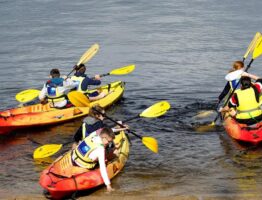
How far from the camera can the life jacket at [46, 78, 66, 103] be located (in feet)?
44.3

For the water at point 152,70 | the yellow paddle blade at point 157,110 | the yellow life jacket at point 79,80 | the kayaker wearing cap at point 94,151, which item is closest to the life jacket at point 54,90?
the yellow life jacket at point 79,80

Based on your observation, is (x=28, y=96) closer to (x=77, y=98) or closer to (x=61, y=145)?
(x=77, y=98)

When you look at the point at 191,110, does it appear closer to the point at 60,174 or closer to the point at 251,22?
the point at 60,174

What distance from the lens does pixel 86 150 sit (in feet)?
30.5

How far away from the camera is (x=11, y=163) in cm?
1162

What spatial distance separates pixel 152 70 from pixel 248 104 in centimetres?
939

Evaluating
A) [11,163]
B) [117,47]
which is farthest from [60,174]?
[117,47]

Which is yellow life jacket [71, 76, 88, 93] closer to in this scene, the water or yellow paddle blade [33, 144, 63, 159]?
the water

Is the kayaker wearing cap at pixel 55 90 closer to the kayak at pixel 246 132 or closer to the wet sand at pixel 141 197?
the kayak at pixel 246 132

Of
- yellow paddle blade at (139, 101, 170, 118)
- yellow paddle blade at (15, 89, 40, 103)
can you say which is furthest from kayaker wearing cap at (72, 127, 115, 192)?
yellow paddle blade at (15, 89, 40, 103)

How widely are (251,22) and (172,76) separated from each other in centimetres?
1035

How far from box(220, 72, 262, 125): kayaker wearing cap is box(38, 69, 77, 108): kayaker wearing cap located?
431cm

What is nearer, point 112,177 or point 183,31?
point 112,177

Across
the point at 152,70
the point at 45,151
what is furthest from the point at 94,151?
the point at 152,70
